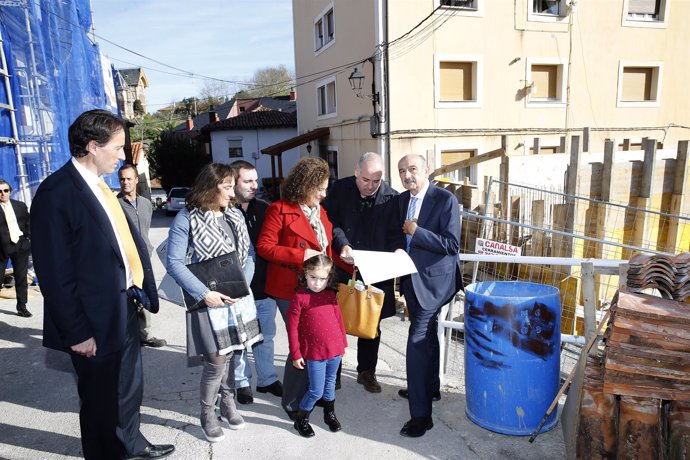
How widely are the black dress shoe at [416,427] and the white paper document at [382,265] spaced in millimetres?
967

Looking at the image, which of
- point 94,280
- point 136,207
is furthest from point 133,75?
point 94,280

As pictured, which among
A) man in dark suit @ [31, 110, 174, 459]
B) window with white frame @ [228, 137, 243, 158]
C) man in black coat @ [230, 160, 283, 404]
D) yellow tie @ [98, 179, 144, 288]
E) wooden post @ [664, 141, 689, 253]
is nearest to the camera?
man in dark suit @ [31, 110, 174, 459]

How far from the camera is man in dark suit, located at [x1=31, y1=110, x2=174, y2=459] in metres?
2.42

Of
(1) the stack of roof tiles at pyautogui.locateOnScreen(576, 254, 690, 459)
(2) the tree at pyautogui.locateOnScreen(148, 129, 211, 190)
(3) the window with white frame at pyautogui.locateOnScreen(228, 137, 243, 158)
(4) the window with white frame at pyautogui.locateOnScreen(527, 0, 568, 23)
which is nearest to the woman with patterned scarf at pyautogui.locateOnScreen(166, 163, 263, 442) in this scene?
(1) the stack of roof tiles at pyautogui.locateOnScreen(576, 254, 690, 459)

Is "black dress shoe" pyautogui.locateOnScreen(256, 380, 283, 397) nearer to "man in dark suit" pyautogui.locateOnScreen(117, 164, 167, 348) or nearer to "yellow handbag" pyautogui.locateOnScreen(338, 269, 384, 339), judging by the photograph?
"yellow handbag" pyautogui.locateOnScreen(338, 269, 384, 339)

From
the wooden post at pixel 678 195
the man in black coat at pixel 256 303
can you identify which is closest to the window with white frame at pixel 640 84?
the wooden post at pixel 678 195

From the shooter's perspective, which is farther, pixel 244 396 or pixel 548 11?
pixel 548 11

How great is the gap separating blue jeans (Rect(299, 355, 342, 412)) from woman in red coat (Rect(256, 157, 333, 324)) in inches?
20.3

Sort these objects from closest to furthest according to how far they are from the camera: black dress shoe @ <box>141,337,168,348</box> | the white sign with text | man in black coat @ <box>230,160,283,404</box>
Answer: man in black coat @ <box>230,160,283,404</box> → black dress shoe @ <box>141,337,168,348</box> → the white sign with text

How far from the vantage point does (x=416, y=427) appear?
3.21 meters

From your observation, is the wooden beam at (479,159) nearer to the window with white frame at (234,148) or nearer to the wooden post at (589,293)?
the wooden post at (589,293)

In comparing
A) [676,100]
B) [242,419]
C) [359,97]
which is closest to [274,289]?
[242,419]

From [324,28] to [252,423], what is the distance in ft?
55.5

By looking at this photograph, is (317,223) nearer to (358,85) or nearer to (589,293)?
(589,293)
